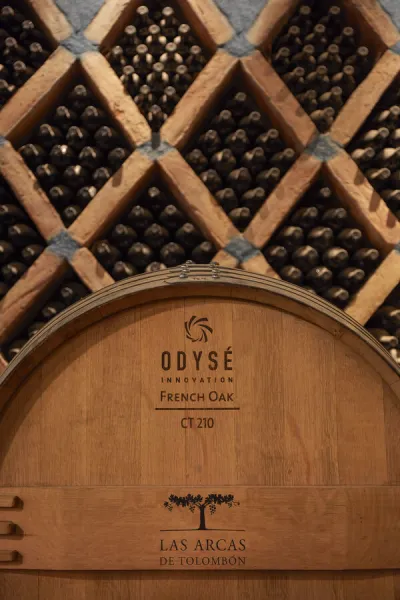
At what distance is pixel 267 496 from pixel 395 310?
919mm

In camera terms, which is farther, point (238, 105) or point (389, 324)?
point (238, 105)

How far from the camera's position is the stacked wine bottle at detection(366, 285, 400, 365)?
1.96m

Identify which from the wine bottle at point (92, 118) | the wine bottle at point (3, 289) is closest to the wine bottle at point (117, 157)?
the wine bottle at point (92, 118)

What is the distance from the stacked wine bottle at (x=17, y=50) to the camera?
83.7 inches

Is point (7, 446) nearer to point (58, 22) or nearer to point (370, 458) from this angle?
point (370, 458)

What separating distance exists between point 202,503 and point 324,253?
0.99 metres

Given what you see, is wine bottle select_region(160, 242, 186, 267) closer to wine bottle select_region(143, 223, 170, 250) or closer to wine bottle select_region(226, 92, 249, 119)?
wine bottle select_region(143, 223, 170, 250)

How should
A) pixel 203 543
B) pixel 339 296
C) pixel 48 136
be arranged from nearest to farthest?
pixel 203 543
pixel 339 296
pixel 48 136

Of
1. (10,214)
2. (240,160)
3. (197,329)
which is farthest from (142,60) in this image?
(197,329)

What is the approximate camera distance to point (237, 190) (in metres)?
2.07

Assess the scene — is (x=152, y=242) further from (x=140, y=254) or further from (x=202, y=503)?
(x=202, y=503)

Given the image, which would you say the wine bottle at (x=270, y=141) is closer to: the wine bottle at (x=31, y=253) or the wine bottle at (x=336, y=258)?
the wine bottle at (x=336, y=258)

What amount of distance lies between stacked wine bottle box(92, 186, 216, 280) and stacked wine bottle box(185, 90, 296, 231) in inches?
5.8

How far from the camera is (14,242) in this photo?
2080 mm
